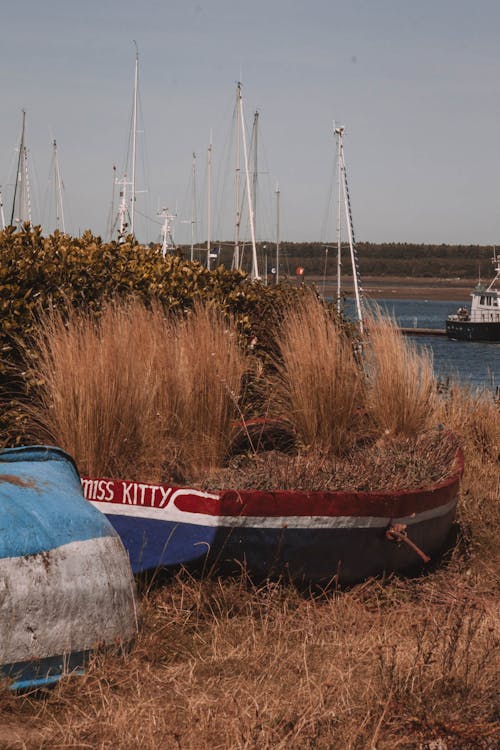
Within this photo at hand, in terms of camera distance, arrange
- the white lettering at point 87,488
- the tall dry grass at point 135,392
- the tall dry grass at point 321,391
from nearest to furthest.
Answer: the white lettering at point 87,488 < the tall dry grass at point 135,392 < the tall dry grass at point 321,391

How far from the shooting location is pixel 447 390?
1230 centimetres

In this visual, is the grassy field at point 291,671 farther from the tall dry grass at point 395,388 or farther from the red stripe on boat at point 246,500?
the tall dry grass at point 395,388

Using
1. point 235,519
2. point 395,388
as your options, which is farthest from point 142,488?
point 395,388

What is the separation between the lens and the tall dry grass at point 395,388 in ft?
24.5

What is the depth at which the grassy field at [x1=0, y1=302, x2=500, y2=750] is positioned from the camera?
3.85 m

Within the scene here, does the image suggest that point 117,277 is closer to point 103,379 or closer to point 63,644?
point 103,379

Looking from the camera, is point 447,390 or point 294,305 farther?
point 447,390

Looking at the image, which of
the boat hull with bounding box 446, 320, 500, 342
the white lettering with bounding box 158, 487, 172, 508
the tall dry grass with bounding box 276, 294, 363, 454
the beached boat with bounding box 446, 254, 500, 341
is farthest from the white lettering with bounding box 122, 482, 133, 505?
the boat hull with bounding box 446, 320, 500, 342

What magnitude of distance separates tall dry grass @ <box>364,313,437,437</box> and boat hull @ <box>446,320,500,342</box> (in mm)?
59950

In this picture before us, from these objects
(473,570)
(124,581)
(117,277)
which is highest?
(117,277)

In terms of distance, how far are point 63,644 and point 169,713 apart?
0.59m

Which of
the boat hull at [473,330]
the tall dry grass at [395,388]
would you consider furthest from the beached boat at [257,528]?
the boat hull at [473,330]

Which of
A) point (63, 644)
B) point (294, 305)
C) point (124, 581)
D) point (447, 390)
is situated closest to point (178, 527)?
point (124, 581)

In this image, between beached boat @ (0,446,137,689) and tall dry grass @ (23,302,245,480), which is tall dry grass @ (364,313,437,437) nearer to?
tall dry grass @ (23,302,245,480)
